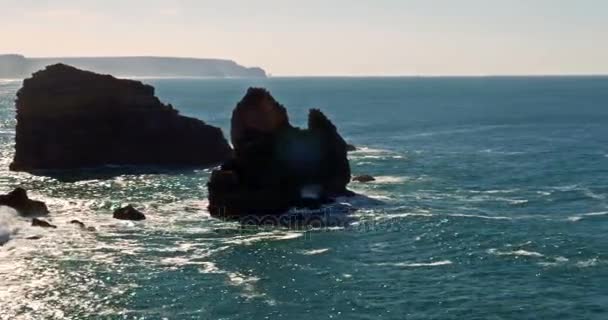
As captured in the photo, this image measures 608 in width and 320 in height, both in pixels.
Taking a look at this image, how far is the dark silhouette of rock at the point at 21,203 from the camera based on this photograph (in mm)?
84188

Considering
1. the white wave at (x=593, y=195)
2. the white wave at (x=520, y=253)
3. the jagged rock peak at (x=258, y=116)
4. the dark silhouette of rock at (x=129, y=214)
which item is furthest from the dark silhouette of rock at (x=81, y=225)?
the white wave at (x=593, y=195)

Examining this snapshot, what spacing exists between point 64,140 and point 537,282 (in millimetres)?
87413

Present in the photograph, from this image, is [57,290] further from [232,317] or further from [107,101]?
[107,101]

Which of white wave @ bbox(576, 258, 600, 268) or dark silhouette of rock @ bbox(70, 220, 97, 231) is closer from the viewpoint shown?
white wave @ bbox(576, 258, 600, 268)

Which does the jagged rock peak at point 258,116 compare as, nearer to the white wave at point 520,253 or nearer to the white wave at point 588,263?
the white wave at point 520,253

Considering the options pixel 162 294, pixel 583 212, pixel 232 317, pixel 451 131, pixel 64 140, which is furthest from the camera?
pixel 451 131

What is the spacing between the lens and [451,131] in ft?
608

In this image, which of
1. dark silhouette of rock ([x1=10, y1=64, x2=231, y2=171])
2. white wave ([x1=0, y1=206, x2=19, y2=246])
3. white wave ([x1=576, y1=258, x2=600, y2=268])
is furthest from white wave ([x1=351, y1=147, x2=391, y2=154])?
white wave ([x1=576, y1=258, x2=600, y2=268])

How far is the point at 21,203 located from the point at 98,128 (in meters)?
39.7

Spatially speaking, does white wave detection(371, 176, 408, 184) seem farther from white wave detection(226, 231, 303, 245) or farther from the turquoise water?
white wave detection(226, 231, 303, 245)

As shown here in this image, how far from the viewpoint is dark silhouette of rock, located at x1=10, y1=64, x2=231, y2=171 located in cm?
Answer: 12075

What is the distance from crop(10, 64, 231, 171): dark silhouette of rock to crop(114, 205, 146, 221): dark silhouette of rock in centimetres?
4134

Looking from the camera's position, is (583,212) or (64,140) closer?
(583,212)

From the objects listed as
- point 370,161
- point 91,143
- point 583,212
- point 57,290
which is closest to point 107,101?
point 91,143
